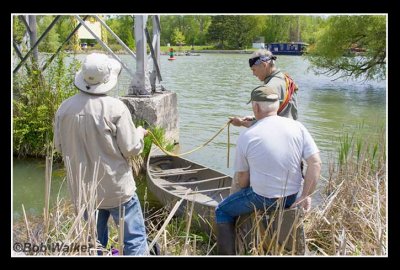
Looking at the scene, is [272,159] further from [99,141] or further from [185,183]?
[185,183]

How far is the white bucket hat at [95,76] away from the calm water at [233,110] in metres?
4.30

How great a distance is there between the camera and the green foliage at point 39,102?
8.83 metres

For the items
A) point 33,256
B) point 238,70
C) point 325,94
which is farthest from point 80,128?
point 238,70

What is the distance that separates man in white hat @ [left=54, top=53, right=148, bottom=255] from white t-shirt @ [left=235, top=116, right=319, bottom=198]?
810 millimetres

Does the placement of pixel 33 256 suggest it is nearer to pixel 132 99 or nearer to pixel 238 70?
pixel 132 99

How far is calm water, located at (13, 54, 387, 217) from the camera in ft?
31.5

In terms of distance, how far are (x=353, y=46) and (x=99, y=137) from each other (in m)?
22.2

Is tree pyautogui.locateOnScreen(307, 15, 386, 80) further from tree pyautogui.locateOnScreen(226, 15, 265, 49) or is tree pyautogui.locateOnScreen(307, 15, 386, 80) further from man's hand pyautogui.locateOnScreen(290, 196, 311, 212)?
tree pyautogui.locateOnScreen(226, 15, 265, 49)

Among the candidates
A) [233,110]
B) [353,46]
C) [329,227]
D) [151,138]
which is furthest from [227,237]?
[353,46]

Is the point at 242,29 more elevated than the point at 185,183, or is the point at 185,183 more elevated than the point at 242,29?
the point at 242,29

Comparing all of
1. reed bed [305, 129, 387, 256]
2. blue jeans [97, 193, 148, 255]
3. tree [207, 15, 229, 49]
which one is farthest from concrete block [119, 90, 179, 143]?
tree [207, 15, 229, 49]

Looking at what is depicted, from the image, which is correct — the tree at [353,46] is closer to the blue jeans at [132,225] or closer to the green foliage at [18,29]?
the green foliage at [18,29]

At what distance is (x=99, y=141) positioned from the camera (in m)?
3.52

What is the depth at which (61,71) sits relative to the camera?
891 cm
